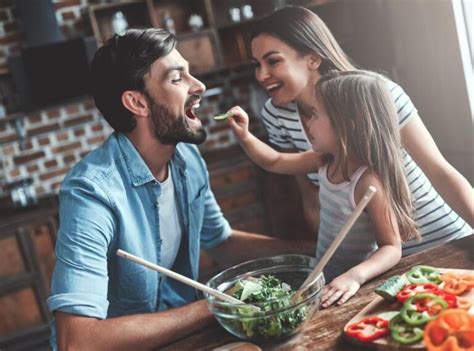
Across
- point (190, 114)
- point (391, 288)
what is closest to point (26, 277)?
point (190, 114)

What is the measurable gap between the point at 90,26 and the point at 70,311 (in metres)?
2.48

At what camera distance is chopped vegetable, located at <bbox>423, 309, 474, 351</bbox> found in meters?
0.81

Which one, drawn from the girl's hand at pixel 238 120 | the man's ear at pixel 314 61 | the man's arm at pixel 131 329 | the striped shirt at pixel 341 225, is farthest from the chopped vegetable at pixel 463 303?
the girl's hand at pixel 238 120

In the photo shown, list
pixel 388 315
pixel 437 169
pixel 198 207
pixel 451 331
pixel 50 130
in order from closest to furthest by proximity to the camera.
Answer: pixel 451 331 < pixel 388 315 < pixel 437 169 < pixel 198 207 < pixel 50 130

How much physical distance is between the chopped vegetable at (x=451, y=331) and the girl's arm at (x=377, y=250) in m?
0.26

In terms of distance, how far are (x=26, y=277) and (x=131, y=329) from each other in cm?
197

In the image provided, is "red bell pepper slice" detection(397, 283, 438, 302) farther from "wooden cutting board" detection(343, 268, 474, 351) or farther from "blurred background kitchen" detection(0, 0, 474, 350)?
"blurred background kitchen" detection(0, 0, 474, 350)

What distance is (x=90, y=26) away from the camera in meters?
3.37

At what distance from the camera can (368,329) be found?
92 cm

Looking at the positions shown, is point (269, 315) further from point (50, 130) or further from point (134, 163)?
point (50, 130)

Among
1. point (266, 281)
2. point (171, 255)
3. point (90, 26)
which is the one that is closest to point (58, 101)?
point (90, 26)

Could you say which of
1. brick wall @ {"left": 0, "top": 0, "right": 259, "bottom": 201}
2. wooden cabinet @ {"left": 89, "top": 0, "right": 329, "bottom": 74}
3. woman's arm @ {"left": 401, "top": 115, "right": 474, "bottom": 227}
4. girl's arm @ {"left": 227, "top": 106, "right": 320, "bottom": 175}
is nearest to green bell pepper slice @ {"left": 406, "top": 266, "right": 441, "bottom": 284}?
woman's arm @ {"left": 401, "top": 115, "right": 474, "bottom": 227}

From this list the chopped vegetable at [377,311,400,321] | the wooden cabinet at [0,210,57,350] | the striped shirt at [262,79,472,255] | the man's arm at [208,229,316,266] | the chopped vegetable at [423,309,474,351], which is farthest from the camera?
the wooden cabinet at [0,210,57,350]

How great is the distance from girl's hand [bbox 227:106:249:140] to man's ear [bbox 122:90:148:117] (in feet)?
0.67
